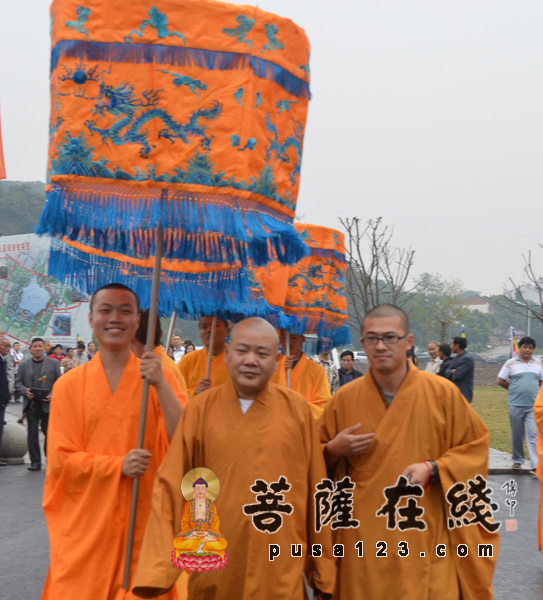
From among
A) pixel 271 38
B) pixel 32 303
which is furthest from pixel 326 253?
pixel 32 303

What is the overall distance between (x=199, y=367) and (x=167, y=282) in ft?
6.22

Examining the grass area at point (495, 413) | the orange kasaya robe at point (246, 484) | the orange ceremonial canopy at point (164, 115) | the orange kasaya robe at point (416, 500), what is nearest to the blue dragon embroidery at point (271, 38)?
the orange ceremonial canopy at point (164, 115)

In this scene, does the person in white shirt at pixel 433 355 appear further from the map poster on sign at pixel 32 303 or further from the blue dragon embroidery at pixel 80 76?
the map poster on sign at pixel 32 303

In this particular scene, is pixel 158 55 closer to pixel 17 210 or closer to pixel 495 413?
pixel 495 413

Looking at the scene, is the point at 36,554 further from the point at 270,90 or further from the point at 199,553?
the point at 270,90

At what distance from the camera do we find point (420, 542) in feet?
11.5

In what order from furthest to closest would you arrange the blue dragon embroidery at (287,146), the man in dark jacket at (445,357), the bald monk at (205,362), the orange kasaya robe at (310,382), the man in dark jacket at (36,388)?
the man in dark jacket at (445,357) → the man in dark jacket at (36,388) → the orange kasaya robe at (310,382) → the bald monk at (205,362) → the blue dragon embroidery at (287,146)

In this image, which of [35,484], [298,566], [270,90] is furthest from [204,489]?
[35,484]

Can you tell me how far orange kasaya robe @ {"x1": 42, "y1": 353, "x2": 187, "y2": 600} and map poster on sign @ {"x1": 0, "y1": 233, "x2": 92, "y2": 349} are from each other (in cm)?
2384

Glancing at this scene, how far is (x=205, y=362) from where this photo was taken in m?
6.77

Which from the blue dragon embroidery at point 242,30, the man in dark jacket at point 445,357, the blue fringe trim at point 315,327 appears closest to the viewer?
the blue dragon embroidery at point 242,30

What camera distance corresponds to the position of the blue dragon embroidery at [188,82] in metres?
3.41

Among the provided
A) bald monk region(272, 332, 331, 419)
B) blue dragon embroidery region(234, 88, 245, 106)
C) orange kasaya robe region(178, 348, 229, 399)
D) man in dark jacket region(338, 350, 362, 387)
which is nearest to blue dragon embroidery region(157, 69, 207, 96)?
blue dragon embroidery region(234, 88, 245, 106)

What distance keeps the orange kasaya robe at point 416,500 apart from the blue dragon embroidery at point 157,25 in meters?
1.72
